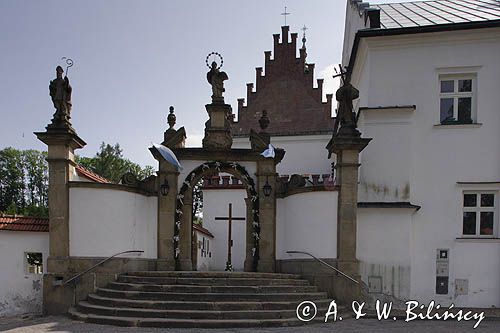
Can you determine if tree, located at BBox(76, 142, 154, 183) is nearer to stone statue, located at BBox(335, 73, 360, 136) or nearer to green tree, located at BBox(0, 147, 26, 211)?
green tree, located at BBox(0, 147, 26, 211)

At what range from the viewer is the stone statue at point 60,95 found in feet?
44.6

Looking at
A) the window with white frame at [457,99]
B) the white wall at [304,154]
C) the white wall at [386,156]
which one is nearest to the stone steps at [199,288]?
the white wall at [386,156]

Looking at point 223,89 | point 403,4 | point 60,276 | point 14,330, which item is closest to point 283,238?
point 223,89

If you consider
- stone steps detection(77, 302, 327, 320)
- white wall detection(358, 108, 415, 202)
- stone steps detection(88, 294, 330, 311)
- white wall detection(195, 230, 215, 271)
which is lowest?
white wall detection(195, 230, 215, 271)

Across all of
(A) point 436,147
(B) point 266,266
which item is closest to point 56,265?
(B) point 266,266

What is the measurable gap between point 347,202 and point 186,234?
4.93 m

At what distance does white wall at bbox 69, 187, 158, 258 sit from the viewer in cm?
1355

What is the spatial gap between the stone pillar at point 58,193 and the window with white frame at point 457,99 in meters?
11.1

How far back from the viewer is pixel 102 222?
13688 mm

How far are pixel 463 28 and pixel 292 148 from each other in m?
15.2

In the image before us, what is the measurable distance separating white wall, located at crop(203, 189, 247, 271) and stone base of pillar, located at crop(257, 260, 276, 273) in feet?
31.4

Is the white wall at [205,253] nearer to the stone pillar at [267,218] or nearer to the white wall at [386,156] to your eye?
the stone pillar at [267,218]

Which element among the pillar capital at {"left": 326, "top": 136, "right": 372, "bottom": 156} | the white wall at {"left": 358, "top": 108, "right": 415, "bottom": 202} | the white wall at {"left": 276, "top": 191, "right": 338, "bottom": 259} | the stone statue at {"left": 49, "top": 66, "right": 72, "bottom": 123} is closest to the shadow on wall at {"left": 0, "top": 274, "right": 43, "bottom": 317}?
the stone statue at {"left": 49, "top": 66, "right": 72, "bottom": 123}

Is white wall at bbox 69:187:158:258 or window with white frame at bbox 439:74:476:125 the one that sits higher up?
window with white frame at bbox 439:74:476:125
